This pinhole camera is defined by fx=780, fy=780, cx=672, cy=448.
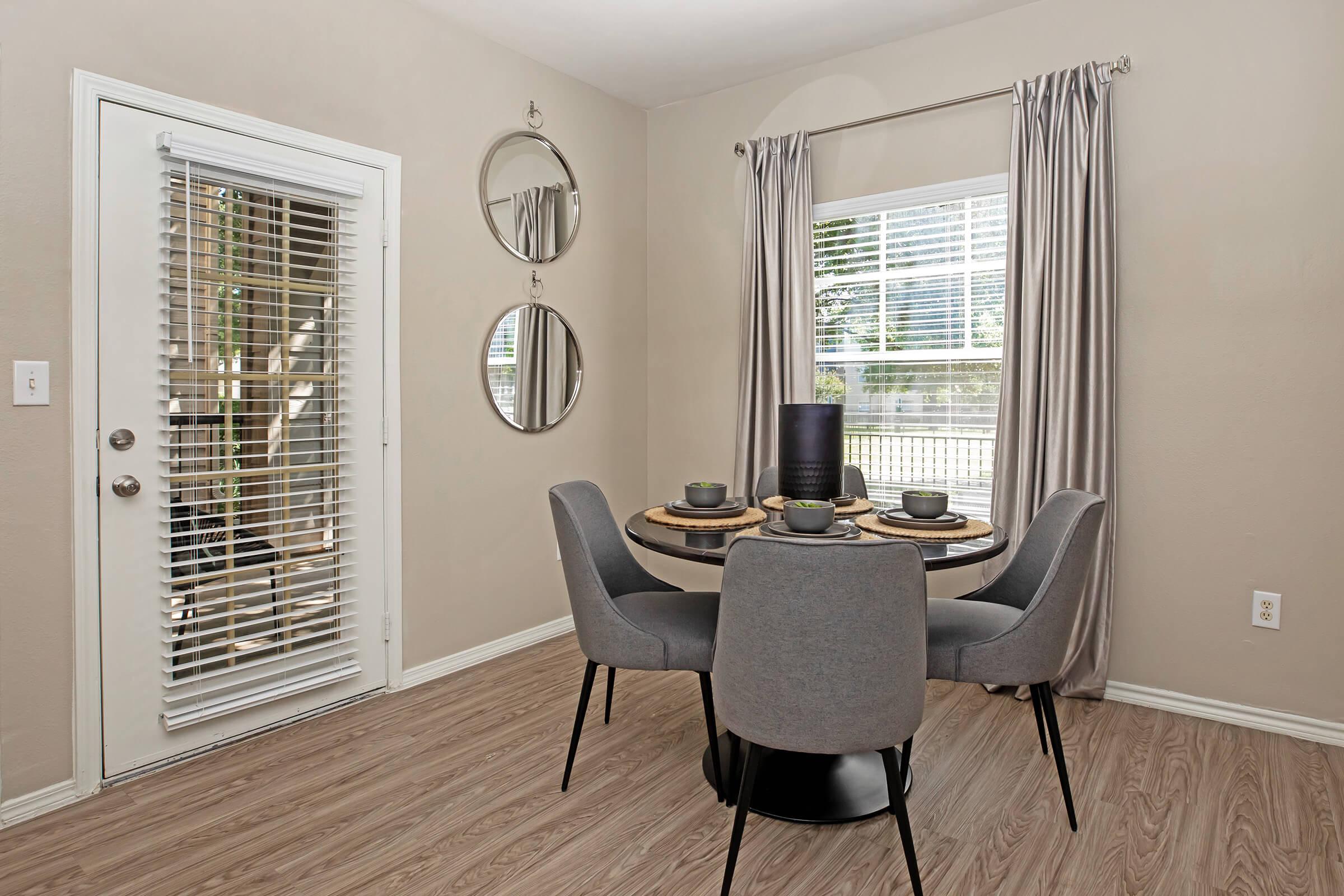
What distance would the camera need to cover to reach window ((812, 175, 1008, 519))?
328 cm

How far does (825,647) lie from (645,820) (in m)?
0.90

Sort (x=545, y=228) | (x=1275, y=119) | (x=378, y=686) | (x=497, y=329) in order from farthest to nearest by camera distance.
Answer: (x=545, y=228) < (x=497, y=329) < (x=378, y=686) < (x=1275, y=119)

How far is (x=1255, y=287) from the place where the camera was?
8.80ft

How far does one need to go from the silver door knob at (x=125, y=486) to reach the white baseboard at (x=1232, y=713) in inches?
135

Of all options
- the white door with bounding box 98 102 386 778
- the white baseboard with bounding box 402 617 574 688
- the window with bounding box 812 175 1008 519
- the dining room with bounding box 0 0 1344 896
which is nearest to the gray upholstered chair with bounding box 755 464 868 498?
the dining room with bounding box 0 0 1344 896

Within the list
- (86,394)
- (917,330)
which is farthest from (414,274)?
(917,330)

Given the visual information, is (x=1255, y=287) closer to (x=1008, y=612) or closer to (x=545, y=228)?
(x=1008, y=612)

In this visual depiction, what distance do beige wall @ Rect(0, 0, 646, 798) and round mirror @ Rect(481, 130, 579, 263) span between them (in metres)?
0.07

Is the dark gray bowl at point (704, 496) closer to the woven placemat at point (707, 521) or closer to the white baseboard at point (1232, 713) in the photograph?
the woven placemat at point (707, 521)

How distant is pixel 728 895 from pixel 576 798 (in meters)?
0.61

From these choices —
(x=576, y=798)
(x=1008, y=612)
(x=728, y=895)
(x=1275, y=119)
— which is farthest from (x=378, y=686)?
(x=1275, y=119)

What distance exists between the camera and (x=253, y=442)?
2615 millimetres

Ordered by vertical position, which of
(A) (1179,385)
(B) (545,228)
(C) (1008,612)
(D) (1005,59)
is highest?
(D) (1005,59)

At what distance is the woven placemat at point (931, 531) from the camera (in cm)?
204
